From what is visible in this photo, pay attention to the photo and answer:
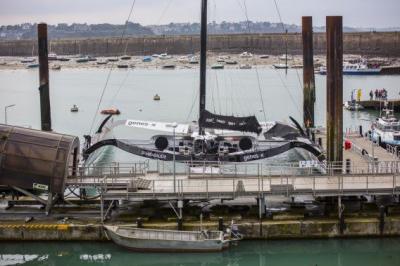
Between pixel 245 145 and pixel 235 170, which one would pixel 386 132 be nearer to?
pixel 245 145

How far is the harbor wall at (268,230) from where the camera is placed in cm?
3378

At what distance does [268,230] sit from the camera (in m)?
33.8

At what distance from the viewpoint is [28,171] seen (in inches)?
1359

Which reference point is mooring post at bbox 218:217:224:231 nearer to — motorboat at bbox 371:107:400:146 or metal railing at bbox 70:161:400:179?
metal railing at bbox 70:161:400:179

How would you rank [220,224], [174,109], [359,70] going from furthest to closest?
[359,70] → [174,109] → [220,224]

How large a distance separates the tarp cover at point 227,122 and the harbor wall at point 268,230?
1370 cm

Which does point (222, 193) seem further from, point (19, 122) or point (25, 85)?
point (25, 85)

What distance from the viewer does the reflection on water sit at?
3300cm

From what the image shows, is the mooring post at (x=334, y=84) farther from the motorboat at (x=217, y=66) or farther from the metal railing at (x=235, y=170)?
the motorboat at (x=217, y=66)

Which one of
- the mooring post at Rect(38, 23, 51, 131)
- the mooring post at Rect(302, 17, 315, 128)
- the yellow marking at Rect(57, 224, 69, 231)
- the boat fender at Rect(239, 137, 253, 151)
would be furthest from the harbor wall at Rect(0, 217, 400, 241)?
the mooring post at Rect(302, 17, 315, 128)

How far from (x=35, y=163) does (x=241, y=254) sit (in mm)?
10204

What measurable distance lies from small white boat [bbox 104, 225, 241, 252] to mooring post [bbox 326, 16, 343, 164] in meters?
9.78

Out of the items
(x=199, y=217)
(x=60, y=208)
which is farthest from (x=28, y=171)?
(x=199, y=217)

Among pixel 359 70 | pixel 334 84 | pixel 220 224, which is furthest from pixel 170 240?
pixel 359 70
